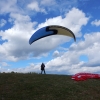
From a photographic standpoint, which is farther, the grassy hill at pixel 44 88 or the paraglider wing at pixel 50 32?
the grassy hill at pixel 44 88

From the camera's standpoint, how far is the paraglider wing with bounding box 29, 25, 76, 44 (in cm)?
2270

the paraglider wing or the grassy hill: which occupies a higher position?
the paraglider wing

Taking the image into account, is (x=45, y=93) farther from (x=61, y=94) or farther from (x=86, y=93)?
(x=86, y=93)

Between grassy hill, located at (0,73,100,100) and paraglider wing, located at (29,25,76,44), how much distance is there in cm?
651

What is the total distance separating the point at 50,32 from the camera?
23.8 m

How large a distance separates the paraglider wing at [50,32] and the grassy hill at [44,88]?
6.51 metres

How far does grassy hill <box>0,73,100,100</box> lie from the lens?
25.9 metres

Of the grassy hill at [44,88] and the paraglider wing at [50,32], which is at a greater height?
the paraglider wing at [50,32]

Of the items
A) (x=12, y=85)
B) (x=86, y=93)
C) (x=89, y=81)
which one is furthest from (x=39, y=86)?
(x=89, y=81)

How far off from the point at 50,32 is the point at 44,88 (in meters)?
7.42

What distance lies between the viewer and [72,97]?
2605 cm

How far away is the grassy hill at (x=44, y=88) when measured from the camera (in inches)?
1019

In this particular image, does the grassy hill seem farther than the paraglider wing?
Yes

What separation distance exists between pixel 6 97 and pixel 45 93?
4144mm
